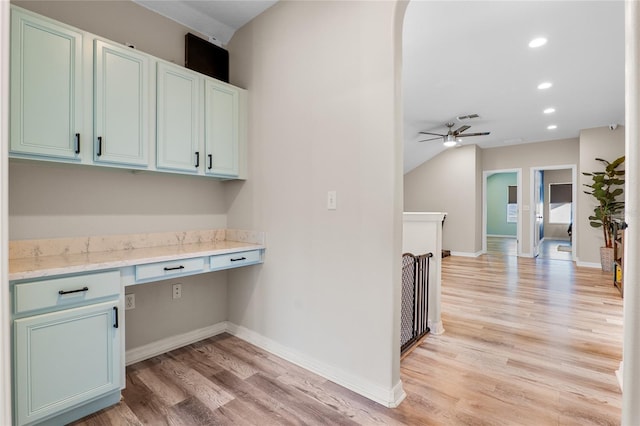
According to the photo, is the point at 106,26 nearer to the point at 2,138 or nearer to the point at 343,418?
A: the point at 2,138

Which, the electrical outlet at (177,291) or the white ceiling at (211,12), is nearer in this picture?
the white ceiling at (211,12)

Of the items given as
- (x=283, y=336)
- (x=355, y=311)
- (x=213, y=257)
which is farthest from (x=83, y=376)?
(x=355, y=311)

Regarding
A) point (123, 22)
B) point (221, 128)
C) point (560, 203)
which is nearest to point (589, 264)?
point (560, 203)

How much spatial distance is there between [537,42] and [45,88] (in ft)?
13.1

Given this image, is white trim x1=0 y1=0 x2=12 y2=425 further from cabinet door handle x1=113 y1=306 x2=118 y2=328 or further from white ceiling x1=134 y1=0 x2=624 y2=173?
white ceiling x1=134 y1=0 x2=624 y2=173

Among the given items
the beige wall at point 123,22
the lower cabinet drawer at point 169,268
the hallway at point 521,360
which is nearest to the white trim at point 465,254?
the hallway at point 521,360

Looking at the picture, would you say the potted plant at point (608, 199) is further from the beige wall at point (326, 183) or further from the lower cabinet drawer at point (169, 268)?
the lower cabinet drawer at point (169, 268)

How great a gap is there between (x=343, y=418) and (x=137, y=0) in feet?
10.7

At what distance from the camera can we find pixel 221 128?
8.59ft

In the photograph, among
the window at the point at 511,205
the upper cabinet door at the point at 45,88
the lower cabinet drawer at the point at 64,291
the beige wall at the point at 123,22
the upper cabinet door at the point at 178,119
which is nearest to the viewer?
the lower cabinet drawer at the point at 64,291

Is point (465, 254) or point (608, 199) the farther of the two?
point (465, 254)

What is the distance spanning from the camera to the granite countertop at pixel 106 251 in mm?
1676

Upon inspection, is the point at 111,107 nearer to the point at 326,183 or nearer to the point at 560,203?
the point at 326,183

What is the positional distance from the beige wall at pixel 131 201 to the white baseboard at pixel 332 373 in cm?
52
